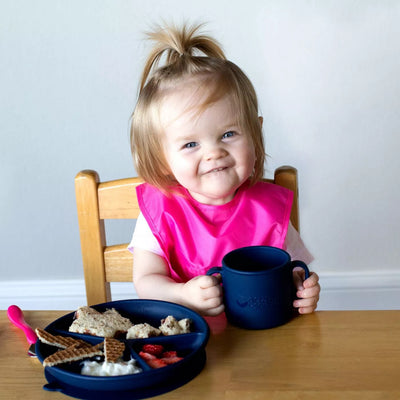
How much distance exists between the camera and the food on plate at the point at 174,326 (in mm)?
808

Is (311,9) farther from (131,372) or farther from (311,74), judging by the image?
(131,372)

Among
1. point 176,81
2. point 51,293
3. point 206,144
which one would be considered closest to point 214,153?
point 206,144

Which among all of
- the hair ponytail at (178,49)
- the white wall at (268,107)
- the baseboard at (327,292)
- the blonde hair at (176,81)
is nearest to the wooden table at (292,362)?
the blonde hair at (176,81)

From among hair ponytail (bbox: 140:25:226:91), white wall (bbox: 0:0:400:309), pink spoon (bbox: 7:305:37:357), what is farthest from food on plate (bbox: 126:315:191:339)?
white wall (bbox: 0:0:400:309)

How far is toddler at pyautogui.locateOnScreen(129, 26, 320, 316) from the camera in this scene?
102 cm

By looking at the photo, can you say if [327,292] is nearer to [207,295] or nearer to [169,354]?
[207,295]

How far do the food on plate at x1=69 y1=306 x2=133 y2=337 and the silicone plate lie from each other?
11 mm

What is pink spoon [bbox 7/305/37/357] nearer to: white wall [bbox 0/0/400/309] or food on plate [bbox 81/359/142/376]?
food on plate [bbox 81/359/142/376]

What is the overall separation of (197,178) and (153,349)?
37 centimetres

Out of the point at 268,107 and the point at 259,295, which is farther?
the point at 268,107

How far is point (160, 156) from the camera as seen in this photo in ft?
3.70

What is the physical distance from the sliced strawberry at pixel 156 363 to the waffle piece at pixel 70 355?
2.7 inches

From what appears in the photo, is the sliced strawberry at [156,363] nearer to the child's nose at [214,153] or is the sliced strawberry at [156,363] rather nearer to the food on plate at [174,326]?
the food on plate at [174,326]

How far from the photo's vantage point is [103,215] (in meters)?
1.18
